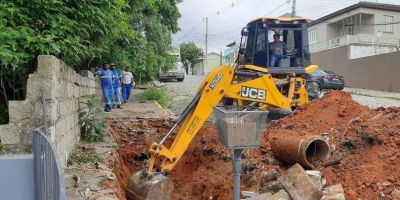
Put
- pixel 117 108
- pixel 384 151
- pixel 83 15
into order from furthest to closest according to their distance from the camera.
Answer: pixel 117 108 < pixel 384 151 < pixel 83 15

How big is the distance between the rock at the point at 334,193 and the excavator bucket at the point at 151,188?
287 cm

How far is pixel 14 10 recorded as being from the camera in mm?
5715

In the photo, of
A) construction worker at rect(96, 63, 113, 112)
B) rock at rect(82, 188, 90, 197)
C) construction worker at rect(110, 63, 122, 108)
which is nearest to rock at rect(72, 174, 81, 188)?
rock at rect(82, 188, 90, 197)

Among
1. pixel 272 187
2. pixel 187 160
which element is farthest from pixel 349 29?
pixel 272 187

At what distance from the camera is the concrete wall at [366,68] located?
27.1m

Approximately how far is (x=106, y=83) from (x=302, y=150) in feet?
26.5

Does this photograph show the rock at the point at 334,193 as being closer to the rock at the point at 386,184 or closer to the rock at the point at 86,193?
the rock at the point at 386,184

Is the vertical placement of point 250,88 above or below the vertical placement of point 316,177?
above

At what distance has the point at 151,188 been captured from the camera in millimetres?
8273

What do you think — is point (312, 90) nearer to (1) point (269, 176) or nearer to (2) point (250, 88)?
(2) point (250, 88)

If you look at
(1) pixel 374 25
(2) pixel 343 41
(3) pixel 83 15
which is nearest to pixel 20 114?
(3) pixel 83 15

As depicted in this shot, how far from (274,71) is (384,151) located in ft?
10.6

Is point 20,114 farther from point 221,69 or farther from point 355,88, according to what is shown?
point 355,88

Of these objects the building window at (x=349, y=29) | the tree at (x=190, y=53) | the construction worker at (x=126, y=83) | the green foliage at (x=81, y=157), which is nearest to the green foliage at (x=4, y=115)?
the green foliage at (x=81, y=157)
